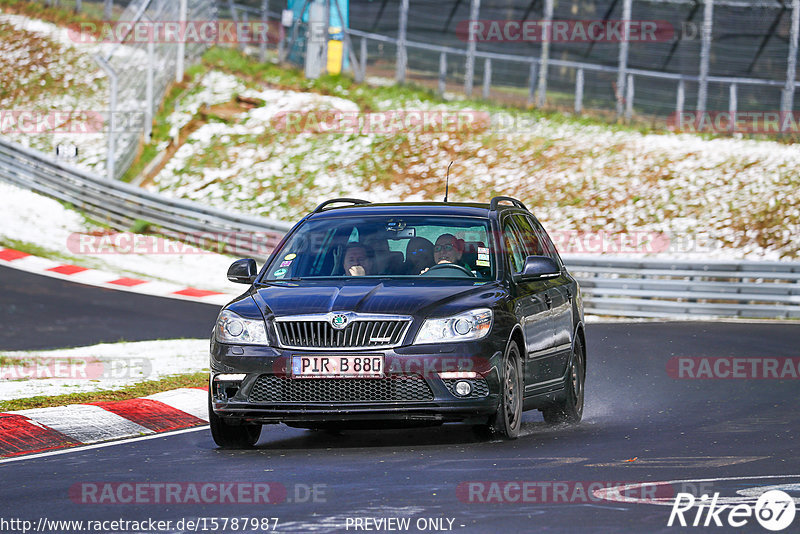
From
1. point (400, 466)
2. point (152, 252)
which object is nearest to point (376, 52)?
point (152, 252)

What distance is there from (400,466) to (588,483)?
3.99 feet

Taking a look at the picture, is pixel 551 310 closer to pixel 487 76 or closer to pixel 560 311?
pixel 560 311

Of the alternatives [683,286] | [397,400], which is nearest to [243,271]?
[397,400]

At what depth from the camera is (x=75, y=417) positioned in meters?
10.7

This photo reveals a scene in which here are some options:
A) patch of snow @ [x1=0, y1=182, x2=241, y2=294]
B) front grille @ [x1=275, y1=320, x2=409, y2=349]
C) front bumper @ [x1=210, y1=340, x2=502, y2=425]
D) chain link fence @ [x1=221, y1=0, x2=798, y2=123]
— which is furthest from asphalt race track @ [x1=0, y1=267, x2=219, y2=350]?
chain link fence @ [x1=221, y1=0, x2=798, y2=123]

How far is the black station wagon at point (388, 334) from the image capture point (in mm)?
8828

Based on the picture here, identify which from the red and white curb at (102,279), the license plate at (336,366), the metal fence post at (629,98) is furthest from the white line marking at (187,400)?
the metal fence post at (629,98)

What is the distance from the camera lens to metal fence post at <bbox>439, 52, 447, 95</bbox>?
33.9 meters

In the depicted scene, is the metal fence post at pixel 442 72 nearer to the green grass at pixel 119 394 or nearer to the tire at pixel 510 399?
the green grass at pixel 119 394

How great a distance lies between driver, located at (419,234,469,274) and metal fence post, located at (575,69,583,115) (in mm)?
22901

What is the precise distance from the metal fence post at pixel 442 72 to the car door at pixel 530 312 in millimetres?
23677

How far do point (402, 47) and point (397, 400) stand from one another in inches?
1031

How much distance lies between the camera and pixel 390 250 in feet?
32.8

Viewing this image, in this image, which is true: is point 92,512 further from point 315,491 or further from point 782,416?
point 782,416
